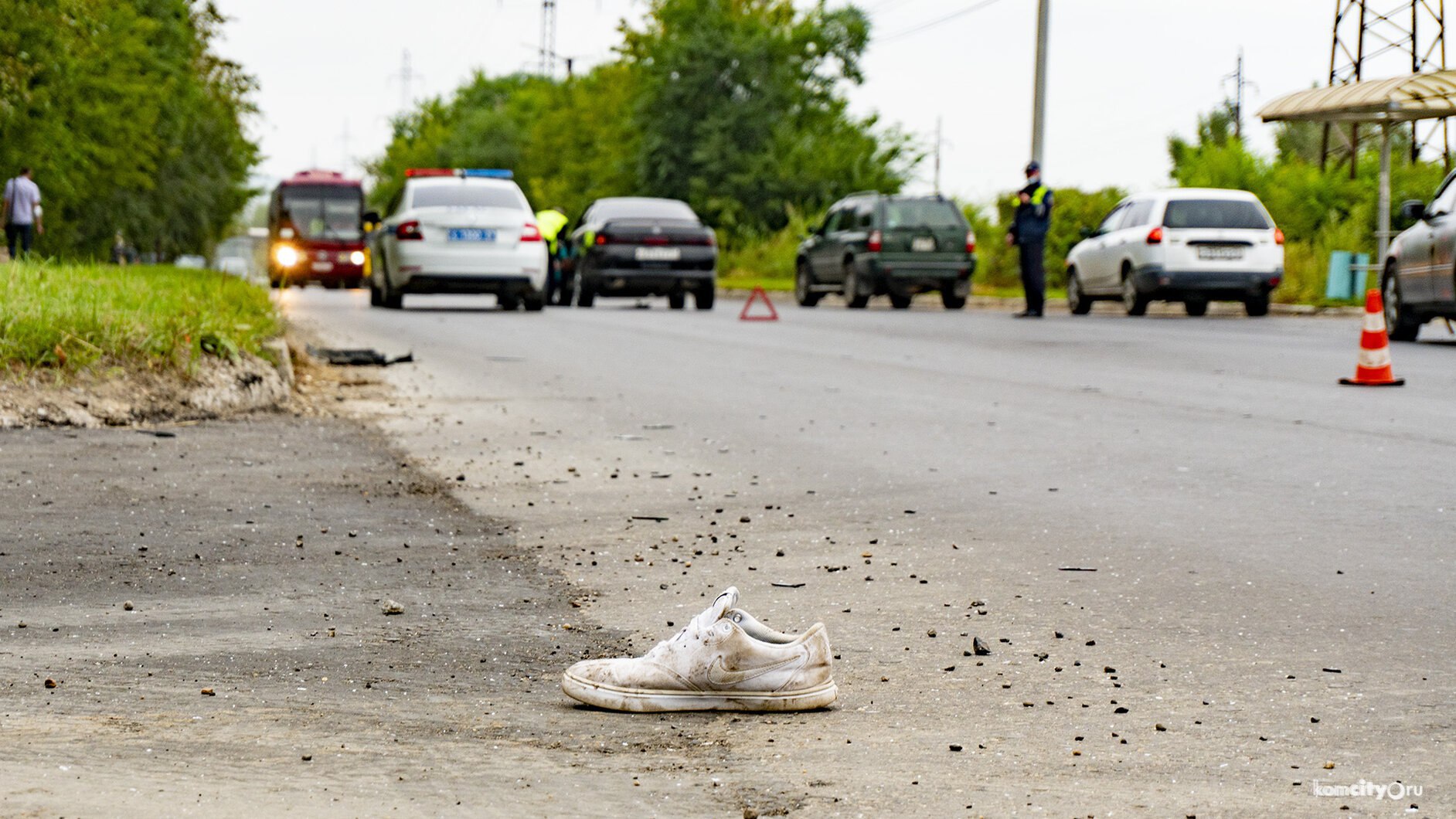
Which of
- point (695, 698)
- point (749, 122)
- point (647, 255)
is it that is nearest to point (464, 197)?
point (647, 255)

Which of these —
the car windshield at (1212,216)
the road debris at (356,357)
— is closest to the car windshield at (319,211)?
the car windshield at (1212,216)

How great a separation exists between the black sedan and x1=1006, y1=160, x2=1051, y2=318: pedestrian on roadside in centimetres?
460

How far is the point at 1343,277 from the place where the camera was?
2828cm

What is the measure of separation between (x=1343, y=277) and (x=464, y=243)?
13118mm

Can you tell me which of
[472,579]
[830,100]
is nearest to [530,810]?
[472,579]

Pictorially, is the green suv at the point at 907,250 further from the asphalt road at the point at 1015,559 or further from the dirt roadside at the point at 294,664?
the dirt roadside at the point at 294,664

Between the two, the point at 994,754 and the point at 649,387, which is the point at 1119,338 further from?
the point at 994,754

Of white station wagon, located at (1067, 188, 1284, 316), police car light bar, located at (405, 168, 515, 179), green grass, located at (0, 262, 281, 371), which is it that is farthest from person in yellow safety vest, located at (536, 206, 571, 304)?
green grass, located at (0, 262, 281, 371)

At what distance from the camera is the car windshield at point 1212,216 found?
2502cm

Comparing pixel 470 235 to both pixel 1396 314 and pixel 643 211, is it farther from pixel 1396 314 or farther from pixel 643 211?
pixel 1396 314

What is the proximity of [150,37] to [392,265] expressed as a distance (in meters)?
31.4

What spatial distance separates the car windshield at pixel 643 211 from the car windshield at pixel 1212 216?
7038mm

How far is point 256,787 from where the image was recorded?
343 cm

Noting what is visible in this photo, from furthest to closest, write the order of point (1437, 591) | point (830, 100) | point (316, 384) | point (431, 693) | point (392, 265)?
1. point (830, 100)
2. point (392, 265)
3. point (316, 384)
4. point (1437, 591)
5. point (431, 693)
